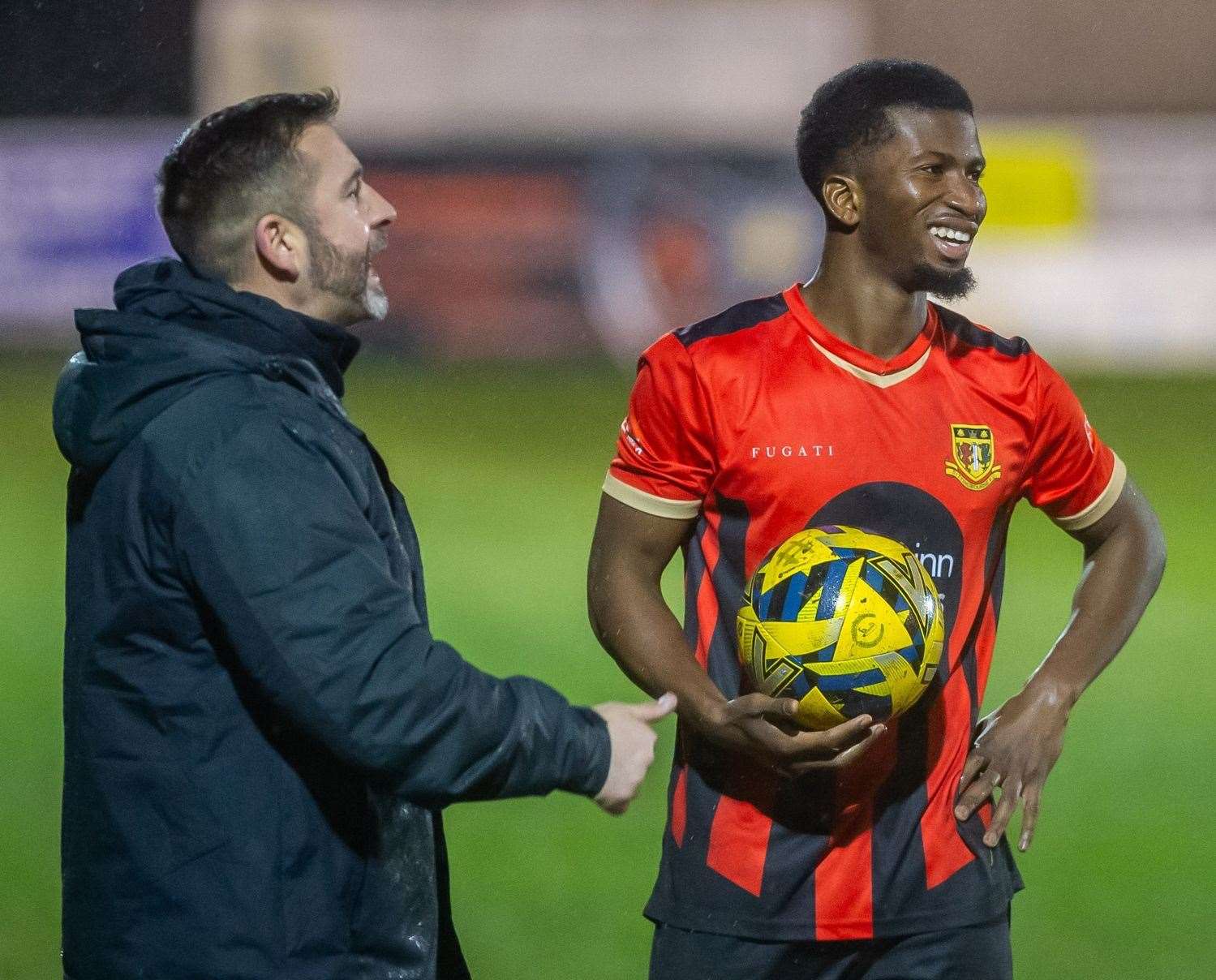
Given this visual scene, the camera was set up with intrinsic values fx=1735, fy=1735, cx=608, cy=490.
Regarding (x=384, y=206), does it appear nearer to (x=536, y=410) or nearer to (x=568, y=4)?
(x=536, y=410)

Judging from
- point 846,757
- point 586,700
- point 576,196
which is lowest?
point 586,700

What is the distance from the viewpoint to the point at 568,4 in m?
21.5

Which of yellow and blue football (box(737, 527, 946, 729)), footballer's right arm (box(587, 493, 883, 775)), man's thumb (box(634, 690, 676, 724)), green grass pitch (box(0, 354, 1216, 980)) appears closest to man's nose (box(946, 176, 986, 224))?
yellow and blue football (box(737, 527, 946, 729))

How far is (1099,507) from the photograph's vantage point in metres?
3.69

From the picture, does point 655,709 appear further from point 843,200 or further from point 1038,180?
point 1038,180

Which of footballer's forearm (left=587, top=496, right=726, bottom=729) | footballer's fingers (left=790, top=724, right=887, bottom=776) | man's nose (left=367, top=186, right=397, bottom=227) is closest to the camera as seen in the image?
man's nose (left=367, top=186, right=397, bottom=227)

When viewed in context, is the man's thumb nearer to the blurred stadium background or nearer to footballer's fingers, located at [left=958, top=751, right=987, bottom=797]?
footballer's fingers, located at [left=958, top=751, right=987, bottom=797]

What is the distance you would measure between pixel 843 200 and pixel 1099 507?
2.79 feet

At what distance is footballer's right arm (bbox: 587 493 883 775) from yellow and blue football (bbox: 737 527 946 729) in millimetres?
50

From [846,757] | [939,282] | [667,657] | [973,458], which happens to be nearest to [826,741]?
[846,757]

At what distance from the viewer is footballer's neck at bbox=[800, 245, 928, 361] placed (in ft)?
11.7

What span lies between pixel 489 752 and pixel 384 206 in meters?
1.05

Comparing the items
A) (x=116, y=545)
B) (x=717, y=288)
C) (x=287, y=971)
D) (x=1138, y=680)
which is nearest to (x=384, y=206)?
(x=116, y=545)

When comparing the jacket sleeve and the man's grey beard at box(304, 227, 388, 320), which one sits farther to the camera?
the man's grey beard at box(304, 227, 388, 320)
